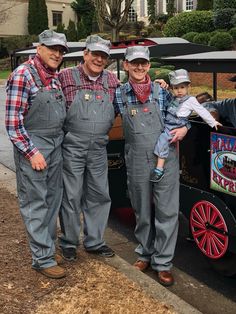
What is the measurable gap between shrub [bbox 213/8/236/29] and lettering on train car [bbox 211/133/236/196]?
21.2 m

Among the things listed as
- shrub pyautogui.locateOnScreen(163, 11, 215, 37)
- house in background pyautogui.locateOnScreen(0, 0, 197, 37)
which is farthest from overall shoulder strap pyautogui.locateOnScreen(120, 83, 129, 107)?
house in background pyautogui.locateOnScreen(0, 0, 197, 37)

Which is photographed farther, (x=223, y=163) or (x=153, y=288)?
(x=223, y=163)

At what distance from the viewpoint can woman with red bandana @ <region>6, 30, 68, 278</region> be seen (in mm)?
3230

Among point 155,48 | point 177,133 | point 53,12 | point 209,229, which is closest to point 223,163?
point 177,133

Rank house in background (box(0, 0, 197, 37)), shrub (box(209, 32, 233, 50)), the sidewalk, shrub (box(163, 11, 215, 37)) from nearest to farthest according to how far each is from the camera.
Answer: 1. the sidewalk
2. shrub (box(209, 32, 233, 50))
3. shrub (box(163, 11, 215, 37))
4. house in background (box(0, 0, 197, 37))

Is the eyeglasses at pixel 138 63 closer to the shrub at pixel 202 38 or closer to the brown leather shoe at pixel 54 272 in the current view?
the brown leather shoe at pixel 54 272

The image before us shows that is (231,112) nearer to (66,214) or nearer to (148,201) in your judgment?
(148,201)

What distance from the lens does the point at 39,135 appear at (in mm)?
3340

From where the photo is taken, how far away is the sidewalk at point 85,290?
10.2 ft

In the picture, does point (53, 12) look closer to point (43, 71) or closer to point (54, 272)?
point (43, 71)

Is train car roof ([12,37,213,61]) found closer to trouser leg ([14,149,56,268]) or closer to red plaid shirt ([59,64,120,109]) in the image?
red plaid shirt ([59,64,120,109])

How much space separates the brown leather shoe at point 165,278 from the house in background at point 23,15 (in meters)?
39.4

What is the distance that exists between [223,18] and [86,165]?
21.9m

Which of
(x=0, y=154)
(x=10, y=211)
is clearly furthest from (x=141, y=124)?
(x=0, y=154)
